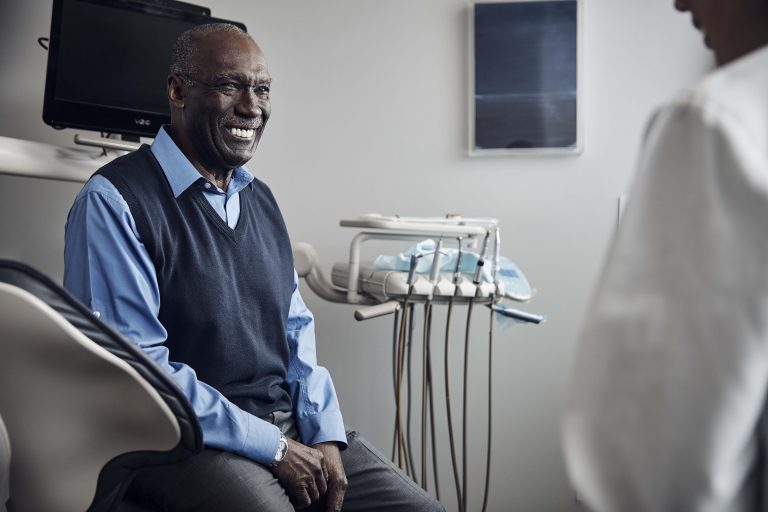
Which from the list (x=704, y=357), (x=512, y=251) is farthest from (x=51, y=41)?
(x=704, y=357)

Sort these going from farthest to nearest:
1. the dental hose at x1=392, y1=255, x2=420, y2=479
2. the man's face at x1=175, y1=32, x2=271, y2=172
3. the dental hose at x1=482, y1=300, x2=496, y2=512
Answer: the dental hose at x1=482, y1=300, x2=496, y2=512 < the dental hose at x1=392, y1=255, x2=420, y2=479 < the man's face at x1=175, y1=32, x2=271, y2=172

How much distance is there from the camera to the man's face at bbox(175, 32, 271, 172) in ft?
6.07

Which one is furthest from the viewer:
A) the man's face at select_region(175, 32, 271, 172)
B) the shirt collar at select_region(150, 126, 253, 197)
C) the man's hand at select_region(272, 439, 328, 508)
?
the man's face at select_region(175, 32, 271, 172)

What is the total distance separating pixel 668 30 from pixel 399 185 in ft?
3.30

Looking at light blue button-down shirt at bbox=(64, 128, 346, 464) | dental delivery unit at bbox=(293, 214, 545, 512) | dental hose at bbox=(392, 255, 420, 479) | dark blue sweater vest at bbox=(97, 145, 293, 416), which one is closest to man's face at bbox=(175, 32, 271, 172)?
dark blue sweater vest at bbox=(97, 145, 293, 416)

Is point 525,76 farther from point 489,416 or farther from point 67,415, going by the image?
point 67,415

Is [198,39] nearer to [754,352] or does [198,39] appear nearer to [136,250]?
[136,250]

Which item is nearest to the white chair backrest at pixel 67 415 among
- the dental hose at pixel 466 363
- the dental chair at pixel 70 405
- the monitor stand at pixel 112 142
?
the dental chair at pixel 70 405

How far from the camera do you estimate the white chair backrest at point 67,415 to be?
1197 mm

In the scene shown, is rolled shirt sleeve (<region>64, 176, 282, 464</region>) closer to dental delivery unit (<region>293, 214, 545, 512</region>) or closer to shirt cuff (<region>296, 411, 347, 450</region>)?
shirt cuff (<region>296, 411, 347, 450</region>)

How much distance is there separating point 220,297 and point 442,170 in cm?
130

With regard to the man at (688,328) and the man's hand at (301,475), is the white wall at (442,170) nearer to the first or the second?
the man's hand at (301,475)

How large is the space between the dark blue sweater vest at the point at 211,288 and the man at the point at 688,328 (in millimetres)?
1167

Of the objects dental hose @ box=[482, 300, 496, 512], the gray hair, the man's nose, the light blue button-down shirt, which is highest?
the gray hair
